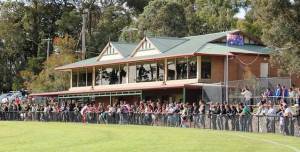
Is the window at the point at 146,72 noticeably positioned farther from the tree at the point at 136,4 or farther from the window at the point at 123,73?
the tree at the point at 136,4

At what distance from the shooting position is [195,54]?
5197cm

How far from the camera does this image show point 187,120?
130ft

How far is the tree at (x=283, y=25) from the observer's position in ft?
147

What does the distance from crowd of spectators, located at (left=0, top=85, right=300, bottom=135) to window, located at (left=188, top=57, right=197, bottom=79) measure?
837 centimetres

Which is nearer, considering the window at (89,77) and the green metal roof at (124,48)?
the green metal roof at (124,48)

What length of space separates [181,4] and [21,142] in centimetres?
6354

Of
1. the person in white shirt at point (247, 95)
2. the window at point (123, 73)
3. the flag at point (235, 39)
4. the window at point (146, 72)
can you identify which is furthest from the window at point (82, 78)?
the person in white shirt at point (247, 95)

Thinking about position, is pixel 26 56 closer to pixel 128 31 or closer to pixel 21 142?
pixel 128 31

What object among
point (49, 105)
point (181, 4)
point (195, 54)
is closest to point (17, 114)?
point (49, 105)

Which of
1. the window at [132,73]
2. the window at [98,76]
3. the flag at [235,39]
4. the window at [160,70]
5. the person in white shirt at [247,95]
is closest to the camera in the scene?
the person in white shirt at [247,95]

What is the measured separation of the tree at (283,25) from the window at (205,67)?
7.51 metres

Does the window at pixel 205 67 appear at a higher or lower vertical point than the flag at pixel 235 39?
lower

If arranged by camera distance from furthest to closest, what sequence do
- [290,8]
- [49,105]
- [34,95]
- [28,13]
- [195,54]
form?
1. [28,13]
2. [34,95]
3. [49,105]
4. [195,54]
5. [290,8]

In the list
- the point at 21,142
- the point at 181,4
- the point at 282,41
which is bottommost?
the point at 21,142
